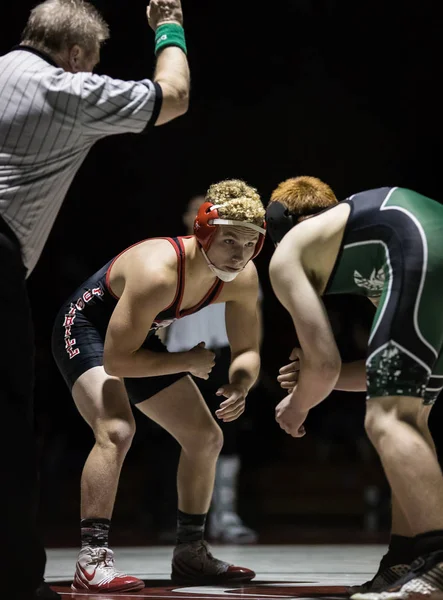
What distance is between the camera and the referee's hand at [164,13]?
8.66 ft

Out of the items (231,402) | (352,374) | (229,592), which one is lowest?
(229,592)

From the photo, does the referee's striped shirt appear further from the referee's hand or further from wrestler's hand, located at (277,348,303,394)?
wrestler's hand, located at (277,348,303,394)

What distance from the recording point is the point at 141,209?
26.8 ft

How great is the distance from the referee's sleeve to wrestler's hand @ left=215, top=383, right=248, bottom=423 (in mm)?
1159

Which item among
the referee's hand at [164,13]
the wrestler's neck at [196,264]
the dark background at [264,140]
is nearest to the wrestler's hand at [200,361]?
the wrestler's neck at [196,264]

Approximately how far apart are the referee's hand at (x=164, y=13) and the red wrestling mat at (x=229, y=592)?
162 centimetres

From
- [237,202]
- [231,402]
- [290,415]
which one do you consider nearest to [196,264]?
[237,202]

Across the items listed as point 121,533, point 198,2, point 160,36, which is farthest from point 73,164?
→ point 198,2

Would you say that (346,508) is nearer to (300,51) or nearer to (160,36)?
(300,51)

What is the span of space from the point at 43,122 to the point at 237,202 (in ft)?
3.83

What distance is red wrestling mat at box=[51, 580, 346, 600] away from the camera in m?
2.97

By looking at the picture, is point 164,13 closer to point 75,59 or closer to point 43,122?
point 75,59

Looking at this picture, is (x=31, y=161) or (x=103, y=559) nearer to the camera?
(x=31, y=161)

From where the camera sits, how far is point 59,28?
246cm
